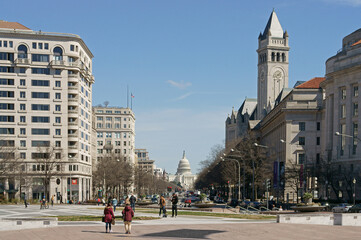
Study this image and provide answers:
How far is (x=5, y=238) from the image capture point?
94.0 feet

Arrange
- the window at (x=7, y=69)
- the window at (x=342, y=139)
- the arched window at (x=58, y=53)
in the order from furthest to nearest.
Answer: the arched window at (x=58, y=53) → the window at (x=7, y=69) → the window at (x=342, y=139)

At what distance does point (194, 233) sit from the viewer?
31.5 m

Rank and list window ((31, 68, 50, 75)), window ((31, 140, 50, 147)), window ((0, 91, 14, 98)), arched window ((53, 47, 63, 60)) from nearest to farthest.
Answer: window ((0, 91, 14, 98))
window ((31, 140, 50, 147))
window ((31, 68, 50, 75))
arched window ((53, 47, 63, 60))

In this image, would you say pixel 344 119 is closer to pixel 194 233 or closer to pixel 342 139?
pixel 342 139

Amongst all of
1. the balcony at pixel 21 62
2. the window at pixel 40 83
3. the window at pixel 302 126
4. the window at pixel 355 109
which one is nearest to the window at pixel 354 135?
the window at pixel 355 109

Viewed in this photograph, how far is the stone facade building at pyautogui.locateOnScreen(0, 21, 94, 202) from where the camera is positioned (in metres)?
110

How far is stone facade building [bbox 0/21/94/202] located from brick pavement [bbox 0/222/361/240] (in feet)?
245

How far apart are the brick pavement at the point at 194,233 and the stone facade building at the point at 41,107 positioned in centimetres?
7474

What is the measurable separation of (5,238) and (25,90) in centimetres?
8616

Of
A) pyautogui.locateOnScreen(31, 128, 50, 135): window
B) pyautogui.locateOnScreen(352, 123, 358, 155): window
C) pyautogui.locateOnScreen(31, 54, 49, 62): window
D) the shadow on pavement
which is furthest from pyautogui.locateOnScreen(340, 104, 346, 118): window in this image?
the shadow on pavement

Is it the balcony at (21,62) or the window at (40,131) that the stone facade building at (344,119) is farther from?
the balcony at (21,62)

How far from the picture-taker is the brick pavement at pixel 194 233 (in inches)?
1162

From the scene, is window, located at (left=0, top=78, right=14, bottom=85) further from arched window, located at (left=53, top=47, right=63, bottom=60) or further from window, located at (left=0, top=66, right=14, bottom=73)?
arched window, located at (left=53, top=47, right=63, bottom=60)

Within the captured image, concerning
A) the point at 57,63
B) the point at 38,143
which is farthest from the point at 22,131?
the point at 57,63
